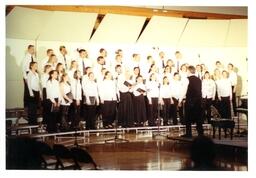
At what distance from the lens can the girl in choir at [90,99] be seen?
3680 mm

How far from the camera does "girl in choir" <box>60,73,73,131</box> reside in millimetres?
3676

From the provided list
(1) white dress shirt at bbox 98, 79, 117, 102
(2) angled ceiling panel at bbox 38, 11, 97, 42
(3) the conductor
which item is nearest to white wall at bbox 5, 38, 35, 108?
(2) angled ceiling panel at bbox 38, 11, 97, 42

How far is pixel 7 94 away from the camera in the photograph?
3.66 metres

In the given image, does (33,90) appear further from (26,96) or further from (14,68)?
(14,68)

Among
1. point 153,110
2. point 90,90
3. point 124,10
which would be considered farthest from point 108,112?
point 124,10

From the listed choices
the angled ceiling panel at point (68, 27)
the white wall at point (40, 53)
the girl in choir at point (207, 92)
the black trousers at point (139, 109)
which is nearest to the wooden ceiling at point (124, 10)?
the angled ceiling panel at point (68, 27)

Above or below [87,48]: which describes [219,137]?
below

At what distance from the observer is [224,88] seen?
3627 mm

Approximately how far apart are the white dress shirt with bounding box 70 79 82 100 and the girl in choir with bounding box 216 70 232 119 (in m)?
1.13

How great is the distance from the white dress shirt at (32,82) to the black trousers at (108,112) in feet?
1.87

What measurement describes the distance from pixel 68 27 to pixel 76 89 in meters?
0.51
